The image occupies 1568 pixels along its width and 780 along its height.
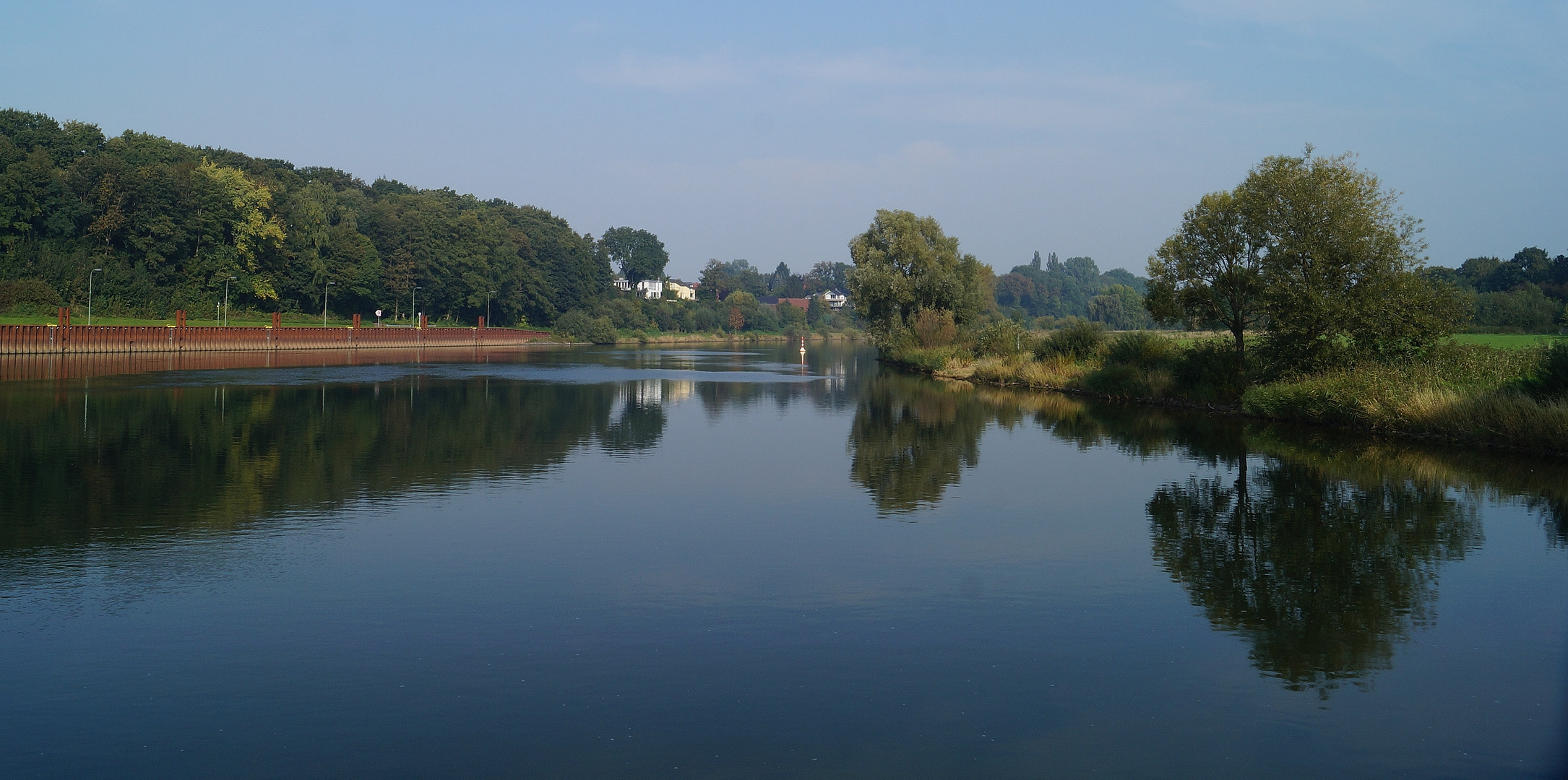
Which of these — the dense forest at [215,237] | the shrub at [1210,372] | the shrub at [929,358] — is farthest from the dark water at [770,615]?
the dense forest at [215,237]

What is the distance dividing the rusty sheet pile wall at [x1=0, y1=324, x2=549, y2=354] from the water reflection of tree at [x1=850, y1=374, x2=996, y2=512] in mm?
49256

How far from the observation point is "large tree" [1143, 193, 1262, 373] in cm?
3381

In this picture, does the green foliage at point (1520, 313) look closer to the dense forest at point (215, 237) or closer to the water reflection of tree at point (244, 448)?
the water reflection of tree at point (244, 448)

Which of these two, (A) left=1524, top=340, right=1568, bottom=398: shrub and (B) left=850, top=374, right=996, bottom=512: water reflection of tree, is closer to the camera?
(B) left=850, top=374, right=996, bottom=512: water reflection of tree

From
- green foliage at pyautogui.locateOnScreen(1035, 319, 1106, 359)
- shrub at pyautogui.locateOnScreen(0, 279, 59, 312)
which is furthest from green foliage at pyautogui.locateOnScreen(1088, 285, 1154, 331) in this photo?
shrub at pyautogui.locateOnScreen(0, 279, 59, 312)

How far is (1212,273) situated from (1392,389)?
9454 millimetres

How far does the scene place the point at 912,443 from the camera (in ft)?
82.9

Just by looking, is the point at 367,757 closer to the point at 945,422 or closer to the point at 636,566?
the point at 636,566

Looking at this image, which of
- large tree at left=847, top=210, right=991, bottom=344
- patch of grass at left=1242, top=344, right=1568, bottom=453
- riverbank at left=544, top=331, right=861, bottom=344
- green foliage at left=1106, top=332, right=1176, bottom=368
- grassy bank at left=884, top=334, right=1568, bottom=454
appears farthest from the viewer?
riverbank at left=544, top=331, right=861, bottom=344

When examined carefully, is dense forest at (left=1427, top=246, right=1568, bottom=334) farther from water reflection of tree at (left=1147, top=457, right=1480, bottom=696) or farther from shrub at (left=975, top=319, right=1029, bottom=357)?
water reflection of tree at (left=1147, top=457, right=1480, bottom=696)

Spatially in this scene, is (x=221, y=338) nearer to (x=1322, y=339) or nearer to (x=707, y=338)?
(x=1322, y=339)

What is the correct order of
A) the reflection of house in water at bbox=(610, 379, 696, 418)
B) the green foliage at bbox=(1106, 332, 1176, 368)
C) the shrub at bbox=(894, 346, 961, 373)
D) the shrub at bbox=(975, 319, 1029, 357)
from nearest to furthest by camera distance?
the reflection of house in water at bbox=(610, 379, 696, 418) < the green foliage at bbox=(1106, 332, 1176, 368) < the shrub at bbox=(975, 319, 1029, 357) < the shrub at bbox=(894, 346, 961, 373)

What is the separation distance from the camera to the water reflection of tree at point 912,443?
60.1ft

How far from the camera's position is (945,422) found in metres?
30.6
